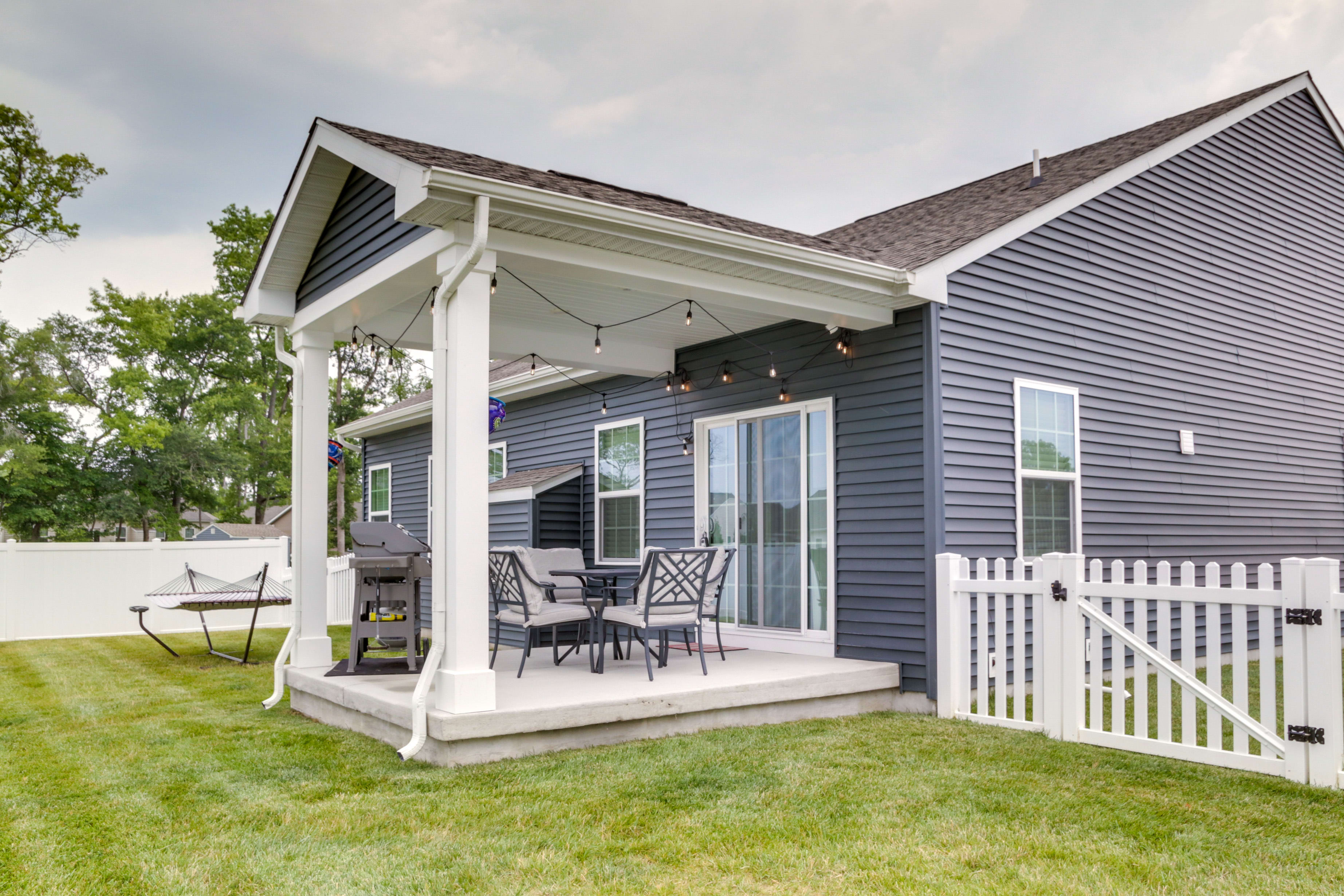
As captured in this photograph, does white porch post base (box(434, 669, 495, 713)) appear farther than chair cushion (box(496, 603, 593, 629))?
No

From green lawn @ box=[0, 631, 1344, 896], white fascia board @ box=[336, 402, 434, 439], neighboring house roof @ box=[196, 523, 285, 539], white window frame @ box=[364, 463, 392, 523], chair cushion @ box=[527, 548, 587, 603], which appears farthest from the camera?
neighboring house roof @ box=[196, 523, 285, 539]

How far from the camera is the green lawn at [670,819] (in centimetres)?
297

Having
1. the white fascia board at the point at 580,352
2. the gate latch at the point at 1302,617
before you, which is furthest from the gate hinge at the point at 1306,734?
the white fascia board at the point at 580,352

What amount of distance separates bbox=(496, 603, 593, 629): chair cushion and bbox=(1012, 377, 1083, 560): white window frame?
310 centimetres

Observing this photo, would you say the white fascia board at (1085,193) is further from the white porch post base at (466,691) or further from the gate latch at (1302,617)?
the white porch post base at (466,691)

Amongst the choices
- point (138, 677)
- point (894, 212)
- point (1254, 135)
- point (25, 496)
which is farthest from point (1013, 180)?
point (25, 496)

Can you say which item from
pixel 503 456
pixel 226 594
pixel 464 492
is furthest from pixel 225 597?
pixel 464 492

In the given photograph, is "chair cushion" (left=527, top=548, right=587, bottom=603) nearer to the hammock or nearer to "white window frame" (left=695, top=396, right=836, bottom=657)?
"white window frame" (left=695, top=396, right=836, bottom=657)

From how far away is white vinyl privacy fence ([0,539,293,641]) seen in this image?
11.7 meters

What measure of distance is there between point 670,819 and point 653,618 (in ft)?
7.33

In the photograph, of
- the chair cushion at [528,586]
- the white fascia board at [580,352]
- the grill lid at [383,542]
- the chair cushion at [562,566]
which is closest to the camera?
the chair cushion at [528,586]

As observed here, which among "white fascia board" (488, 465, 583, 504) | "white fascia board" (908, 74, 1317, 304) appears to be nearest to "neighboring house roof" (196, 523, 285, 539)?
"white fascia board" (488, 465, 583, 504)

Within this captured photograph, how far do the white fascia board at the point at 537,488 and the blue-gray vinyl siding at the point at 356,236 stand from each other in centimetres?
342

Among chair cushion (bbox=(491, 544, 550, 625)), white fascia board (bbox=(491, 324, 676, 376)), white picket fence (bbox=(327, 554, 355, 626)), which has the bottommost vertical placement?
white picket fence (bbox=(327, 554, 355, 626))
